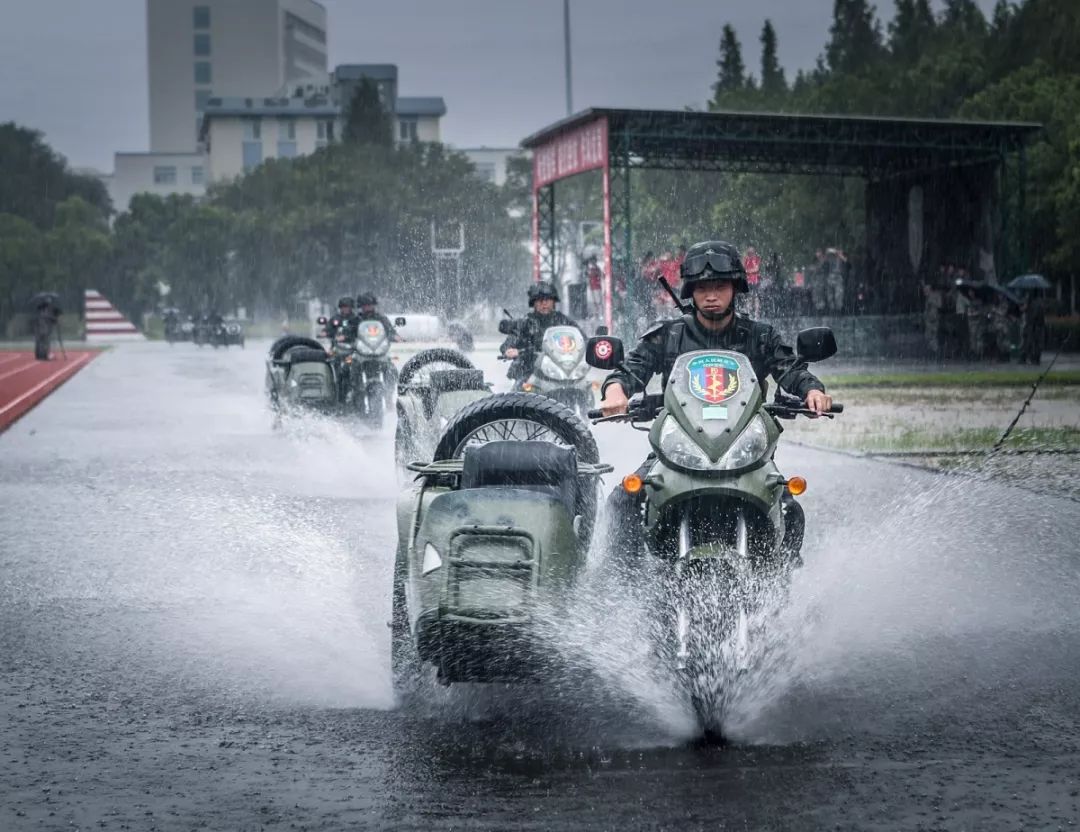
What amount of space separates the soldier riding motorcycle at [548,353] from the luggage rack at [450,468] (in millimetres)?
8196

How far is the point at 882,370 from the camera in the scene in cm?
3528

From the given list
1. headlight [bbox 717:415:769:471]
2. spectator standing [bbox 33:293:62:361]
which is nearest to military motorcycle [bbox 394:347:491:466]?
headlight [bbox 717:415:769:471]

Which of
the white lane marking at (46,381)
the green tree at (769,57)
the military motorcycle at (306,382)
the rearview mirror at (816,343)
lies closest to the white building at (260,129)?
the green tree at (769,57)

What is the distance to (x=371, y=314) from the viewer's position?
65.5 ft

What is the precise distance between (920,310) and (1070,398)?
21728 millimetres

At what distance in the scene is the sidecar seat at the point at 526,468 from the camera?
19.8 feet

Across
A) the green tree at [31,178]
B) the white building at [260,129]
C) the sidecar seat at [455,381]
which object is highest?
the white building at [260,129]

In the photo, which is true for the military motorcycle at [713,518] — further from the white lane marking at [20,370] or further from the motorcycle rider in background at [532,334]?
the white lane marking at [20,370]

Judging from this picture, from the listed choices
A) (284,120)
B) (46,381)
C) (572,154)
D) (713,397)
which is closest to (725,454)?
(713,397)

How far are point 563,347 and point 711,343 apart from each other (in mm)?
8366

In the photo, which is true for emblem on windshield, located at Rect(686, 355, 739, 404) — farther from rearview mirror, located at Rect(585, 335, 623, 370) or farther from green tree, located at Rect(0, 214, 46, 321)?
green tree, located at Rect(0, 214, 46, 321)

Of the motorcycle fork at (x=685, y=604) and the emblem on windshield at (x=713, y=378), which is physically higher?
the emblem on windshield at (x=713, y=378)

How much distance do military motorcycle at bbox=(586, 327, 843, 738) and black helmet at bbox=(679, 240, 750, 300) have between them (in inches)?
18.2

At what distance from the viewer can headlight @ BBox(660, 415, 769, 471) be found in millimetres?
5777
